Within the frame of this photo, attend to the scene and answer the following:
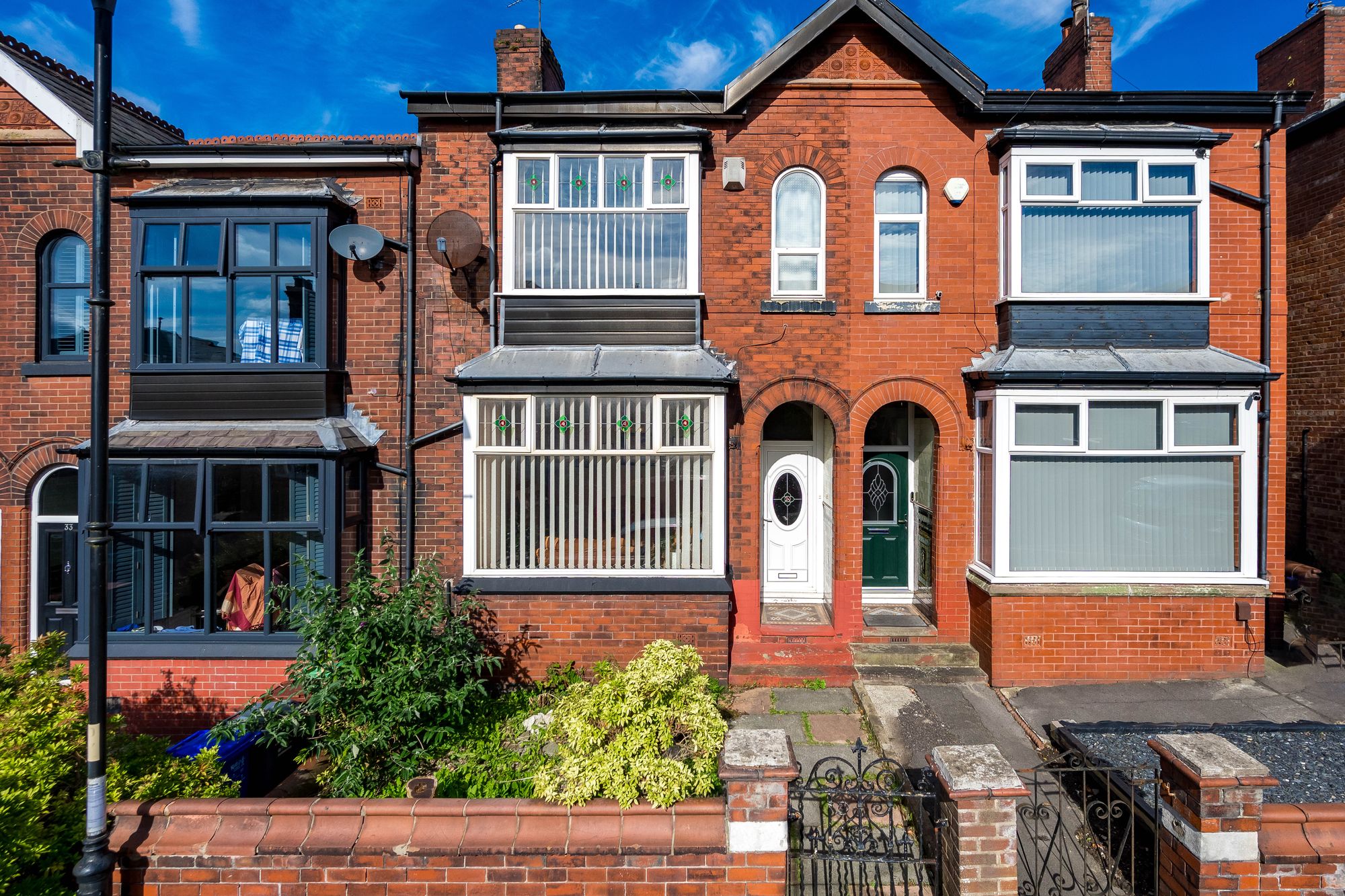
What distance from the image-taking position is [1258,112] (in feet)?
27.2

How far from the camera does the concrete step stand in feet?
25.8

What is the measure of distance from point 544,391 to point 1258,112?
9957mm

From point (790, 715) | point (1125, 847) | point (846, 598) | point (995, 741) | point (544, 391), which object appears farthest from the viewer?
point (846, 598)

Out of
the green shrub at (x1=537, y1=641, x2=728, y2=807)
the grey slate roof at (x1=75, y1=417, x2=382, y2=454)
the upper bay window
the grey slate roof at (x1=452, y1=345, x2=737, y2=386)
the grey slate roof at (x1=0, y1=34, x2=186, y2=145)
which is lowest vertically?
the green shrub at (x1=537, y1=641, x2=728, y2=807)

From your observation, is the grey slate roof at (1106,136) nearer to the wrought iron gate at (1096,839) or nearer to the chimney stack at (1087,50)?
the chimney stack at (1087,50)

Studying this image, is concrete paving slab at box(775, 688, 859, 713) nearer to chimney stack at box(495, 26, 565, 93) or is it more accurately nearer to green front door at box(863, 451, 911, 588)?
green front door at box(863, 451, 911, 588)

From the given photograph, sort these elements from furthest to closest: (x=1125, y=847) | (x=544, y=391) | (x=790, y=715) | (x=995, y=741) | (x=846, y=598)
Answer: (x=846, y=598) → (x=544, y=391) → (x=790, y=715) → (x=995, y=741) → (x=1125, y=847)

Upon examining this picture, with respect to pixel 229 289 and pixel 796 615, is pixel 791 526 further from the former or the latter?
pixel 229 289

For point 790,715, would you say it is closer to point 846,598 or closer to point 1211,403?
point 846,598

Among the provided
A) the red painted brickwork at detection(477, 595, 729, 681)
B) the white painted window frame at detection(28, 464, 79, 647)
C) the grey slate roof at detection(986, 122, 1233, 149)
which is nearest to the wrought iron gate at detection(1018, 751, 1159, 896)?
the red painted brickwork at detection(477, 595, 729, 681)

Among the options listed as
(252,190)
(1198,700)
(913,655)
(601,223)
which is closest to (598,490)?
(601,223)

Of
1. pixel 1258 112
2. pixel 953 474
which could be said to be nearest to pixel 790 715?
pixel 953 474

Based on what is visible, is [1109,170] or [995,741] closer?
[995,741]

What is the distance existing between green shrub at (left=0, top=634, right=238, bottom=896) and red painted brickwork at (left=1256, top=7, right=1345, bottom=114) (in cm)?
1604
